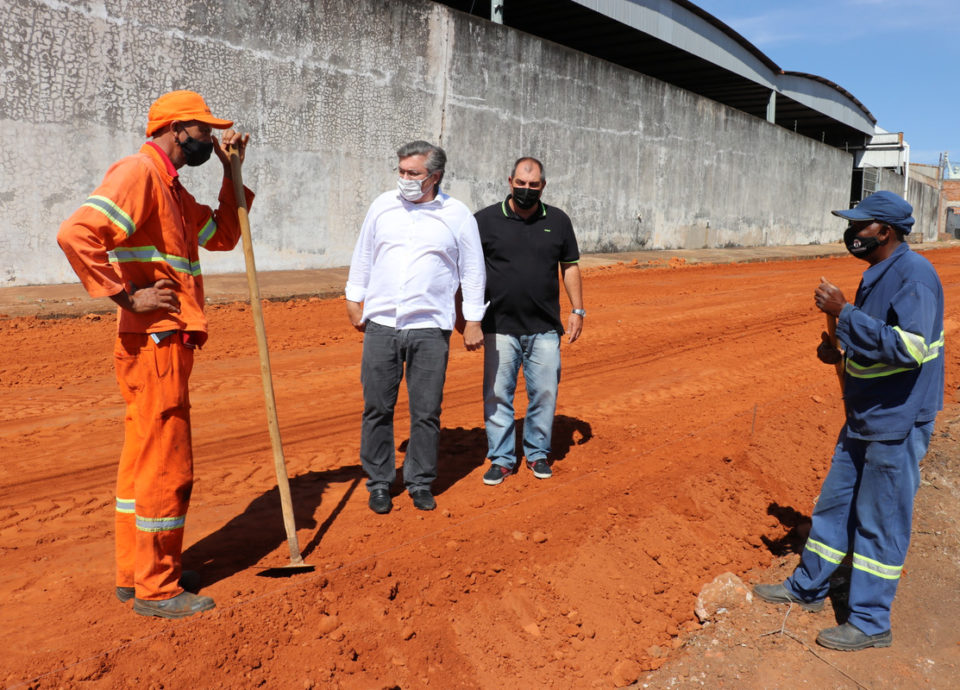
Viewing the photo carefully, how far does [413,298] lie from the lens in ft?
14.8

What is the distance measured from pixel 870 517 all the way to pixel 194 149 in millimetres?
3628

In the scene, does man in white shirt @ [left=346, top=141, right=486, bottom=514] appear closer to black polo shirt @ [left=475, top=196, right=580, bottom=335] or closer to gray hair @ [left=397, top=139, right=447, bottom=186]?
gray hair @ [left=397, top=139, right=447, bottom=186]

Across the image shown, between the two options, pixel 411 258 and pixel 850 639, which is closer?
pixel 850 639

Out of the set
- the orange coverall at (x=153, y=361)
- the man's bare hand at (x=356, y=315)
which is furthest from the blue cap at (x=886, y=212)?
the orange coverall at (x=153, y=361)

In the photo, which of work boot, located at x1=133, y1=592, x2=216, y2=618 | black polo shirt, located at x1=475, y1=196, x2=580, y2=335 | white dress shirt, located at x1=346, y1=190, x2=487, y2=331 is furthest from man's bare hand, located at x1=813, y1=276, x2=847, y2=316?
work boot, located at x1=133, y1=592, x2=216, y2=618

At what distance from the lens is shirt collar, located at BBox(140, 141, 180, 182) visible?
3.34m

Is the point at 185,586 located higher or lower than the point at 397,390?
lower

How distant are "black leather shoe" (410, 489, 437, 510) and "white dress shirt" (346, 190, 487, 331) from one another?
104 centimetres

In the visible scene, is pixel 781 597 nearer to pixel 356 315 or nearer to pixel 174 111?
pixel 356 315

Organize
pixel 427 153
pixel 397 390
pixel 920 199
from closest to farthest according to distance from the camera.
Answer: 1. pixel 427 153
2. pixel 397 390
3. pixel 920 199

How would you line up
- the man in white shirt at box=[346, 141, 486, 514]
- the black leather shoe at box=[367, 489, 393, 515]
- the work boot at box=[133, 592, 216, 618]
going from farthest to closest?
the black leather shoe at box=[367, 489, 393, 515] → the man in white shirt at box=[346, 141, 486, 514] → the work boot at box=[133, 592, 216, 618]

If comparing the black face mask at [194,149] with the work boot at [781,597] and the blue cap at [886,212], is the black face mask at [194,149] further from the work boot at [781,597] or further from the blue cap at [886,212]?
the work boot at [781,597]

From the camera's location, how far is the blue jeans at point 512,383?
16.9 feet

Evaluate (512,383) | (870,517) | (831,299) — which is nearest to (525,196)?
(512,383)
